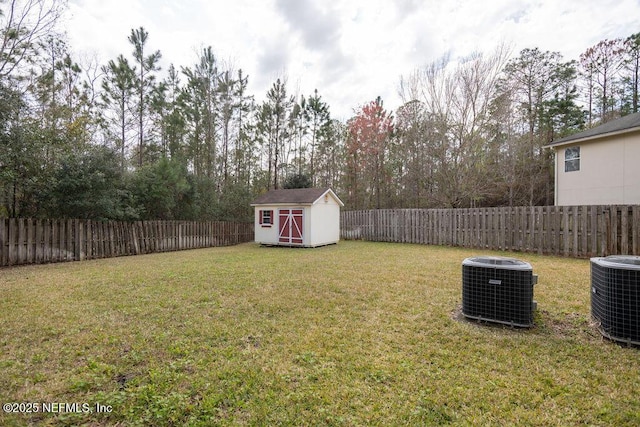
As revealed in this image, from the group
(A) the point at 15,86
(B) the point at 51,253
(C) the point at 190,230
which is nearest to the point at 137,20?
(A) the point at 15,86

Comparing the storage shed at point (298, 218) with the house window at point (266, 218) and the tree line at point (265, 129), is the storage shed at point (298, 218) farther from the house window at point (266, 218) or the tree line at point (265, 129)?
the tree line at point (265, 129)

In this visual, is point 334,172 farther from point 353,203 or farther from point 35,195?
point 35,195

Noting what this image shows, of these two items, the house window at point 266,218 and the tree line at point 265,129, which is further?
the house window at point 266,218

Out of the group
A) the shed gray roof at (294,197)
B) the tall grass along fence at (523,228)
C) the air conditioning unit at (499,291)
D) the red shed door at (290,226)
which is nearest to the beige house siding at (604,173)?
the tall grass along fence at (523,228)

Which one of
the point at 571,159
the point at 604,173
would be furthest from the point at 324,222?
the point at 604,173

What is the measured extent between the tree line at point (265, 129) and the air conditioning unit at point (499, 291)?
404 inches

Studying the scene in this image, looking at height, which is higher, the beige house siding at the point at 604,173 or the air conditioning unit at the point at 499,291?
the beige house siding at the point at 604,173

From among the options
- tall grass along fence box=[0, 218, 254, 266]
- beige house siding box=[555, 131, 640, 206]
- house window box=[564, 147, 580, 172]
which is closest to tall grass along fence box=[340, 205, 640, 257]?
beige house siding box=[555, 131, 640, 206]

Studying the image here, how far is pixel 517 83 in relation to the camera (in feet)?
54.5

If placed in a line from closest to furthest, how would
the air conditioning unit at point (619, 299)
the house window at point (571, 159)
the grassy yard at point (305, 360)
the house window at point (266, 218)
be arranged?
the grassy yard at point (305, 360) < the air conditioning unit at point (619, 299) < the house window at point (571, 159) < the house window at point (266, 218)

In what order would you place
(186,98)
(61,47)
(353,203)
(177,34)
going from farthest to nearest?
1. (353,203)
2. (186,98)
3. (177,34)
4. (61,47)

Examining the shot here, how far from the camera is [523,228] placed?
890 cm

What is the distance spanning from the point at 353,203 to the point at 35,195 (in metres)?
15.6

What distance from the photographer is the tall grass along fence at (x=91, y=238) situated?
731 centimetres
